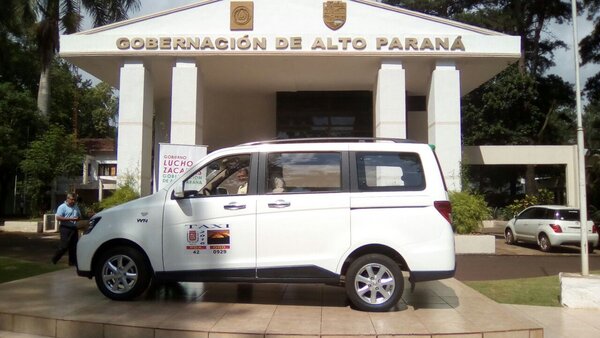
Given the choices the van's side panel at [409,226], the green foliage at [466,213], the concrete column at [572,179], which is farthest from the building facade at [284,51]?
the van's side panel at [409,226]

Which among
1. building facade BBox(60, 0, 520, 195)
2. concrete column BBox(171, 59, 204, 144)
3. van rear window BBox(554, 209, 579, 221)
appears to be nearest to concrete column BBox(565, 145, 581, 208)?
van rear window BBox(554, 209, 579, 221)

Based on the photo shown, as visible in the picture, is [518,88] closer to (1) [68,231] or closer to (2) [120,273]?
(1) [68,231]

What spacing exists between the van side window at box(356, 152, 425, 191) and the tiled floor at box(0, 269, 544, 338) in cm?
159

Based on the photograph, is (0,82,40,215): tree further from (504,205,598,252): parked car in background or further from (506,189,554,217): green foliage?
(506,189,554,217): green foliage

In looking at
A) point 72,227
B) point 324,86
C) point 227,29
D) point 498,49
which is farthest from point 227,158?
point 324,86

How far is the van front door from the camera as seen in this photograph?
6.86 m

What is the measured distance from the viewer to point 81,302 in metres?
7.24

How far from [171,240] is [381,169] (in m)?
2.88

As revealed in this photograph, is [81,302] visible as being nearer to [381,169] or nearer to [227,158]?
[227,158]

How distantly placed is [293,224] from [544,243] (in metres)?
13.3

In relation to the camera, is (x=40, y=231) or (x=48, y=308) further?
(x=40, y=231)

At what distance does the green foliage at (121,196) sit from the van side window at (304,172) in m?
9.06

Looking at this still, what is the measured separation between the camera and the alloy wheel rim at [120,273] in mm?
7172

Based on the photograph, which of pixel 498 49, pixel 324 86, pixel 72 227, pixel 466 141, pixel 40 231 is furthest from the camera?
pixel 466 141
